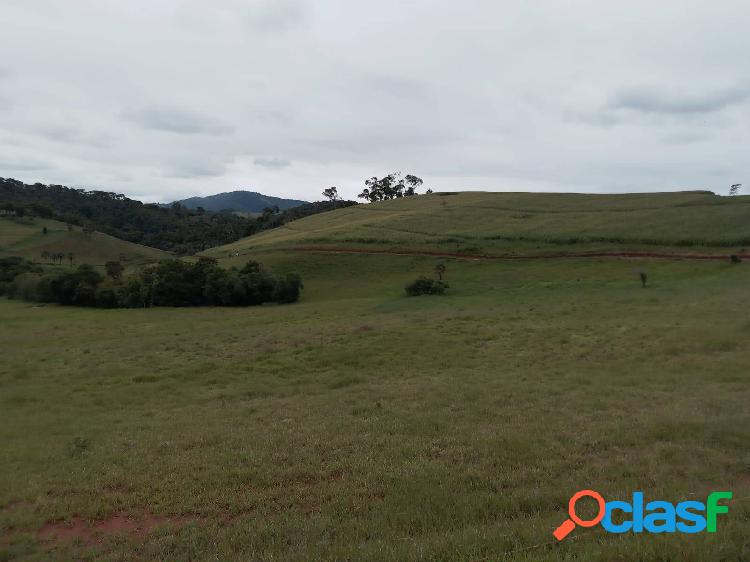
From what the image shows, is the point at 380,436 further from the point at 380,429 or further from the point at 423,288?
the point at 423,288

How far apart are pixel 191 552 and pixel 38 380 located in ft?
59.8

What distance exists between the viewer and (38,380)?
2089 cm

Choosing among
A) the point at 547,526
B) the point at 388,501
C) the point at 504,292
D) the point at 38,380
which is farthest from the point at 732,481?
the point at 504,292

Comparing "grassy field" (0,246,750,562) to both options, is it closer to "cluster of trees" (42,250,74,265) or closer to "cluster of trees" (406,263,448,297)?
"cluster of trees" (406,263,448,297)

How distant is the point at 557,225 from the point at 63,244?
415 feet

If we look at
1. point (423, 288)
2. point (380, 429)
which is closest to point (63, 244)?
point (423, 288)

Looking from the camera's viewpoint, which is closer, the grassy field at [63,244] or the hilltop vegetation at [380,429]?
the hilltop vegetation at [380,429]

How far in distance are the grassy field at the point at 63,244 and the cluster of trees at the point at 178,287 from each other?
2465 inches

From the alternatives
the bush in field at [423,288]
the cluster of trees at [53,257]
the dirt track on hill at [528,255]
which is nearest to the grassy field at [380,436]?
the bush in field at [423,288]

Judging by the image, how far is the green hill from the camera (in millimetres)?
59562

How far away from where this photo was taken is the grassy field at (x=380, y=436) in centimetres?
715

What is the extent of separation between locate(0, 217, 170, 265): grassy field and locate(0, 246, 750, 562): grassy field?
110981 millimetres

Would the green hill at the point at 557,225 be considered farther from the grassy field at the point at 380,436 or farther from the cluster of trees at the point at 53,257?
A: the cluster of trees at the point at 53,257

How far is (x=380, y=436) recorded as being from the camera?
11469mm
